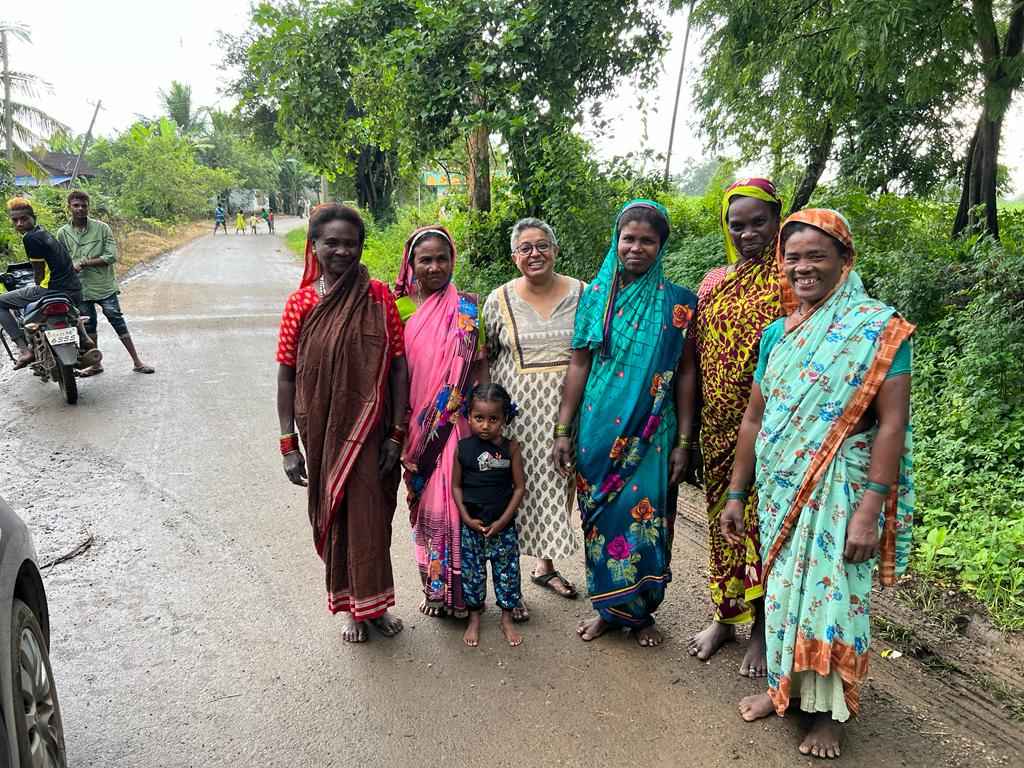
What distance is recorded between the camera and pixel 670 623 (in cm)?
320

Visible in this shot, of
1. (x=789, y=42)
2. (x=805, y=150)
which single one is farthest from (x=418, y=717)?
(x=805, y=150)

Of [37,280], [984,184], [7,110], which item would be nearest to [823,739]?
[984,184]

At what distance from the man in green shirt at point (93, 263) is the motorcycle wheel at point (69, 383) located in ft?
2.78

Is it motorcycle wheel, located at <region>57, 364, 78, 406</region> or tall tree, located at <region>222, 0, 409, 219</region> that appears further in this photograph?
tall tree, located at <region>222, 0, 409, 219</region>

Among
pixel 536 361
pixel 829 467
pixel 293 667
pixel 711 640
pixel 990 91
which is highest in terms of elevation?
pixel 990 91

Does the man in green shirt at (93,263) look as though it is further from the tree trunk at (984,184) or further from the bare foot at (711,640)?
the tree trunk at (984,184)

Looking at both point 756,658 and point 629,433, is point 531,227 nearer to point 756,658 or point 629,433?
point 629,433

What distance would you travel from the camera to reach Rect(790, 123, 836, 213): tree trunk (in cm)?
892

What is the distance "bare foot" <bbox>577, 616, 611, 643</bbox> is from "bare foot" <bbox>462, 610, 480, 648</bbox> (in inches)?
17.3

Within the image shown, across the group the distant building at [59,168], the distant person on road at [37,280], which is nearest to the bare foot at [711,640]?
the distant person on road at [37,280]

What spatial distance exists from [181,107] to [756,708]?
2181 inches

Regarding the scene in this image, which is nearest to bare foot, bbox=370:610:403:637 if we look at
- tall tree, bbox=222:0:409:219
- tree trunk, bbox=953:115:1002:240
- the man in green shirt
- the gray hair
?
the gray hair

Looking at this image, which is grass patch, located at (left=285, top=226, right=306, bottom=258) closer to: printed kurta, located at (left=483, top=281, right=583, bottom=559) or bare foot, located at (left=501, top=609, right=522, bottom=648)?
printed kurta, located at (left=483, top=281, right=583, bottom=559)

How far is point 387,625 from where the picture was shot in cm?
310
